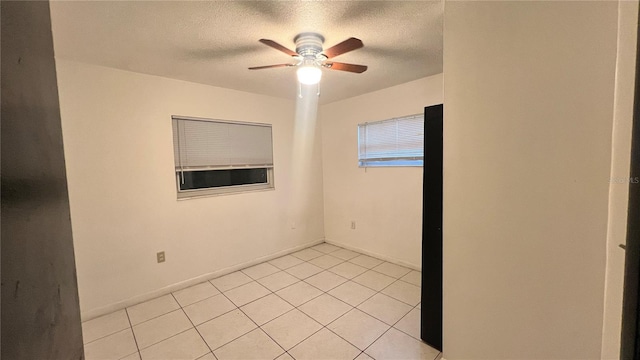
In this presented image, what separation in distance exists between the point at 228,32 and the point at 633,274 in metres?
2.05

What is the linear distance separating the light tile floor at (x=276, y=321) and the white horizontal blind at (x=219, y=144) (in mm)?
1374

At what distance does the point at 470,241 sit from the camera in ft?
4.11

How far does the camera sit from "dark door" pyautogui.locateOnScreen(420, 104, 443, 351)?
1.70 meters

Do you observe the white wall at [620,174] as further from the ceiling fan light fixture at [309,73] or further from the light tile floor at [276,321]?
the ceiling fan light fixture at [309,73]

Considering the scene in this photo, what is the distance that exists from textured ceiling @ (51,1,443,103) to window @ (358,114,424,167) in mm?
706

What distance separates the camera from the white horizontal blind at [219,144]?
8.84 feet

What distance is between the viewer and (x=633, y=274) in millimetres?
460

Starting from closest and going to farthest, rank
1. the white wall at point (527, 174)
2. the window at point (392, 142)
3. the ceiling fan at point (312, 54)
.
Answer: the white wall at point (527, 174) < the ceiling fan at point (312, 54) < the window at point (392, 142)

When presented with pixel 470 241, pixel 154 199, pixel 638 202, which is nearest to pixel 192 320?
pixel 154 199

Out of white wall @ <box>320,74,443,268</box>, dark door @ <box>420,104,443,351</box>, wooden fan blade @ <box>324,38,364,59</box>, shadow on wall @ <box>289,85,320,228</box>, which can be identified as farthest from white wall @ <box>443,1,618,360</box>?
shadow on wall @ <box>289,85,320,228</box>

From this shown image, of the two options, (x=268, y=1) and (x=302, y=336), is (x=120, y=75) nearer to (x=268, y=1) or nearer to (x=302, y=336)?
(x=268, y=1)

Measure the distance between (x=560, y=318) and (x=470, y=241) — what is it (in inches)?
16.2

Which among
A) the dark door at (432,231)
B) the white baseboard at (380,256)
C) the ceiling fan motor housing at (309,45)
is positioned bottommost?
the white baseboard at (380,256)

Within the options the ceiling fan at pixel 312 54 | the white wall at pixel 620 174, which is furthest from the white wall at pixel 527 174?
the ceiling fan at pixel 312 54
